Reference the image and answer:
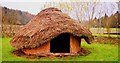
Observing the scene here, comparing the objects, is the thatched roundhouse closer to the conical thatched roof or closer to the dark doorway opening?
the conical thatched roof

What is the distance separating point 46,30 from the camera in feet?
49.7

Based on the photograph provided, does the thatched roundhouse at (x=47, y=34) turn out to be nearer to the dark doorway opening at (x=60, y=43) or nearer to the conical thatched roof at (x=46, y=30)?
the conical thatched roof at (x=46, y=30)

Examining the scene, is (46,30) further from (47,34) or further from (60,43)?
(60,43)

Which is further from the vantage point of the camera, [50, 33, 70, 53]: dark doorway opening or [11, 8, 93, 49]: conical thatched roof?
[50, 33, 70, 53]: dark doorway opening

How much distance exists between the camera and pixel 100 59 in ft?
Answer: 47.9

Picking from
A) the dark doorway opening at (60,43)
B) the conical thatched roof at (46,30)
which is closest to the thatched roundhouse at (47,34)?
the conical thatched roof at (46,30)

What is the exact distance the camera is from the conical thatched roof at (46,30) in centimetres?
1475

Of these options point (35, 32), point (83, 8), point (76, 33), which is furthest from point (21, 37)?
point (83, 8)

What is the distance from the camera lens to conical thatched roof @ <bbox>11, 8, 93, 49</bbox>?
14751 millimetres

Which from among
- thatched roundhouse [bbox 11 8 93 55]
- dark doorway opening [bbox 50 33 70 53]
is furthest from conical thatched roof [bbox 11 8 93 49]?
dark doorway opening [bbox 50 33 70 53]

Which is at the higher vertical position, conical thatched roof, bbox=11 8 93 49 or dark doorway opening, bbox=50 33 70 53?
conical thatched roof, bbox=11 8 93 49

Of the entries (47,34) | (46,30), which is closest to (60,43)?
(46,30)

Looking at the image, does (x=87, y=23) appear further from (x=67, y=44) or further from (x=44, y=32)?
(x=44, y=32)

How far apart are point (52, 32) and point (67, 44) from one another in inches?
142
